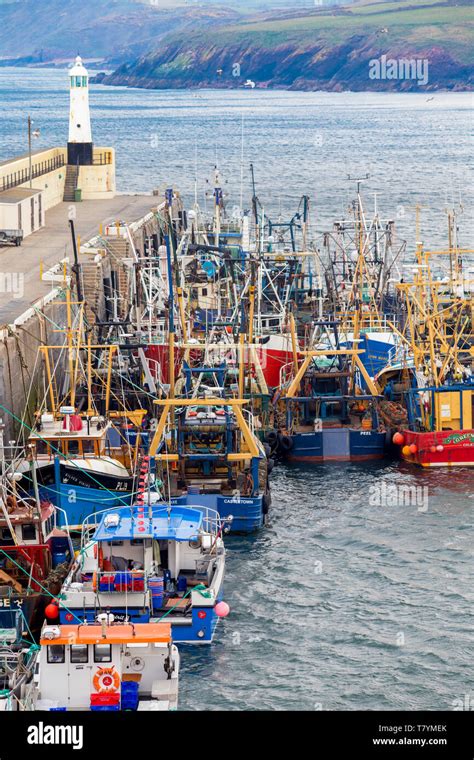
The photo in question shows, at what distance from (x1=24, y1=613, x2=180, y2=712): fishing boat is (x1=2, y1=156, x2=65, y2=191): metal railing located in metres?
55.6

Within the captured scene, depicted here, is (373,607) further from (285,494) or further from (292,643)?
(285,494)

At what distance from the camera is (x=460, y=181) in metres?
146

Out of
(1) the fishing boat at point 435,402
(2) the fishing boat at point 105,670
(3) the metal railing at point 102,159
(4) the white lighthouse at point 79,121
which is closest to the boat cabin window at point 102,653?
(2) the fishing boat at point 105,670

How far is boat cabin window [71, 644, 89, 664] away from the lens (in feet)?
100

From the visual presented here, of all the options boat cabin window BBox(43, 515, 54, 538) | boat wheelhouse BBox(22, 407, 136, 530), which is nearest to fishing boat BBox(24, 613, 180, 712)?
boat cabin window BBox(43, 515, 54, 538)

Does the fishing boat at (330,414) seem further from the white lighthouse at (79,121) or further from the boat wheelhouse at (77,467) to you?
the white lighthouse at (79,121)

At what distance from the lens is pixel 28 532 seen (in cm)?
3666

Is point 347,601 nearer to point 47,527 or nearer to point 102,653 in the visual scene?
point 47,527

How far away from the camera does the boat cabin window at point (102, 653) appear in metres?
30.8

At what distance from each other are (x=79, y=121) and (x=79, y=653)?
69.6 metres

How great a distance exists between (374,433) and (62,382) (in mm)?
10816

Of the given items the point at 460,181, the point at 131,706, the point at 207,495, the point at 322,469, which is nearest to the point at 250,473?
the point at 207,495

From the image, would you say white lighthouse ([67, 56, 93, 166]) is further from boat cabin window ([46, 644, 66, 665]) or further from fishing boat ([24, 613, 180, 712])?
boat cabin window ([46, 644, 66, 665])

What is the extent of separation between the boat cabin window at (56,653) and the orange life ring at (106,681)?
75 centimetres
